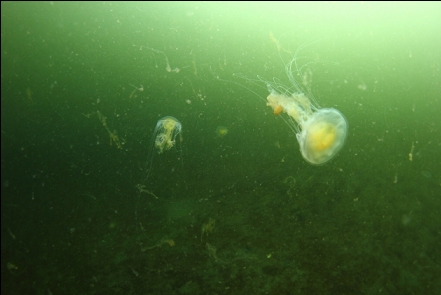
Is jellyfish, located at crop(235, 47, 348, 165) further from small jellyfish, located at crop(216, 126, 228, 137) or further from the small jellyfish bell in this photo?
small jellyfish, located at crop(216, 126, 228, 137)

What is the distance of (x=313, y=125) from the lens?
6.92 feet

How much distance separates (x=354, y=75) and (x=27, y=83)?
2.08 m

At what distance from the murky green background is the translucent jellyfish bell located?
60mm

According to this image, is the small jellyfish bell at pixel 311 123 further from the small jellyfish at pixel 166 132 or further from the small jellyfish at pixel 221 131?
the small jellyfish at pixel 166 132

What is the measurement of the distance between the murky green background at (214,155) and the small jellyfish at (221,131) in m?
0.04

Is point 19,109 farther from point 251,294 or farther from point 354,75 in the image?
point 354,75

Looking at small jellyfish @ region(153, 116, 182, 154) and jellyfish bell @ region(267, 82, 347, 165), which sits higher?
small jellyfish @ region(153, 116, 182, 154)

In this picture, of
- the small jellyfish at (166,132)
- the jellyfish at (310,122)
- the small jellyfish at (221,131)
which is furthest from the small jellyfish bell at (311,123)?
the small jellyfish at (166,132)

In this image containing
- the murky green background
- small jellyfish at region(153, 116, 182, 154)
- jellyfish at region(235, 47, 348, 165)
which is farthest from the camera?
jellyfish at region(235, 47, 348, 165)

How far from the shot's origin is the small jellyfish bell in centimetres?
207

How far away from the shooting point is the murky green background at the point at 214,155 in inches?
72.4

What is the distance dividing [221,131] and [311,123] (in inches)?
24.7

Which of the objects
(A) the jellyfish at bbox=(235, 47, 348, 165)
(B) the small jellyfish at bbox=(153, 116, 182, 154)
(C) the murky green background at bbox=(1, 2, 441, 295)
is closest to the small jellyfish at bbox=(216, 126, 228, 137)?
(C) the murky green background at bbox=(1, 2, 441, 295)

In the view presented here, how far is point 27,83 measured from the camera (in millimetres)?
1814
